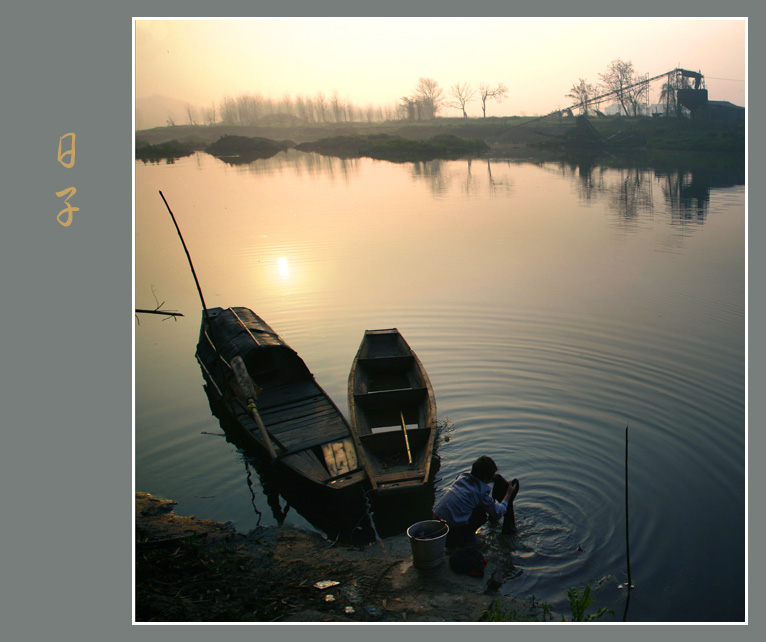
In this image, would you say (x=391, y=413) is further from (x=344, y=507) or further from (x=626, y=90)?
(x=626, y=90)

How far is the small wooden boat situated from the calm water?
504 millimetres

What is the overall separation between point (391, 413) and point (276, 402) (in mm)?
1545

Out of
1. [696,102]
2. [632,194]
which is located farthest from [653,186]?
[696,102]

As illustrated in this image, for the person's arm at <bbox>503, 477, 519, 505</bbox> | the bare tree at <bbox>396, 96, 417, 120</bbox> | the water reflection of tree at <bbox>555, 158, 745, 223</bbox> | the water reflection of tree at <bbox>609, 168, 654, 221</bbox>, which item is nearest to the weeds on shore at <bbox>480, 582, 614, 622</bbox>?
the person's arm at <bbox>503, 477, 519, 505</bbox>

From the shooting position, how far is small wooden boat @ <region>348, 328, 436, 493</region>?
5.88 m

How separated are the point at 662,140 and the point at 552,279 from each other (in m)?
27.4

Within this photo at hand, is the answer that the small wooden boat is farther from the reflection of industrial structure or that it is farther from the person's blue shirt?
the reflection of industrial structure

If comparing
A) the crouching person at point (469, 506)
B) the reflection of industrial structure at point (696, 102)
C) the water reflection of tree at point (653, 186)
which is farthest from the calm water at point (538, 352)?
the reflection of industrial structure at point (696, 102)

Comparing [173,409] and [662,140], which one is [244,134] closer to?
[662,140]

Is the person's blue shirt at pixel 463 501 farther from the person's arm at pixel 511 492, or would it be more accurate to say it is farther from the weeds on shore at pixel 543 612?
the weeds on shore at pixel 543 612

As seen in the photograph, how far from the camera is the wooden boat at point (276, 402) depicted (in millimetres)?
6172

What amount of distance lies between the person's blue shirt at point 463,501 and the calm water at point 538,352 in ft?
1.84

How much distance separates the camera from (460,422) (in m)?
7.53

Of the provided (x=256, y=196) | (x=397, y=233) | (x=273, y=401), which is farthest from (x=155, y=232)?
(x=273, y=401)
